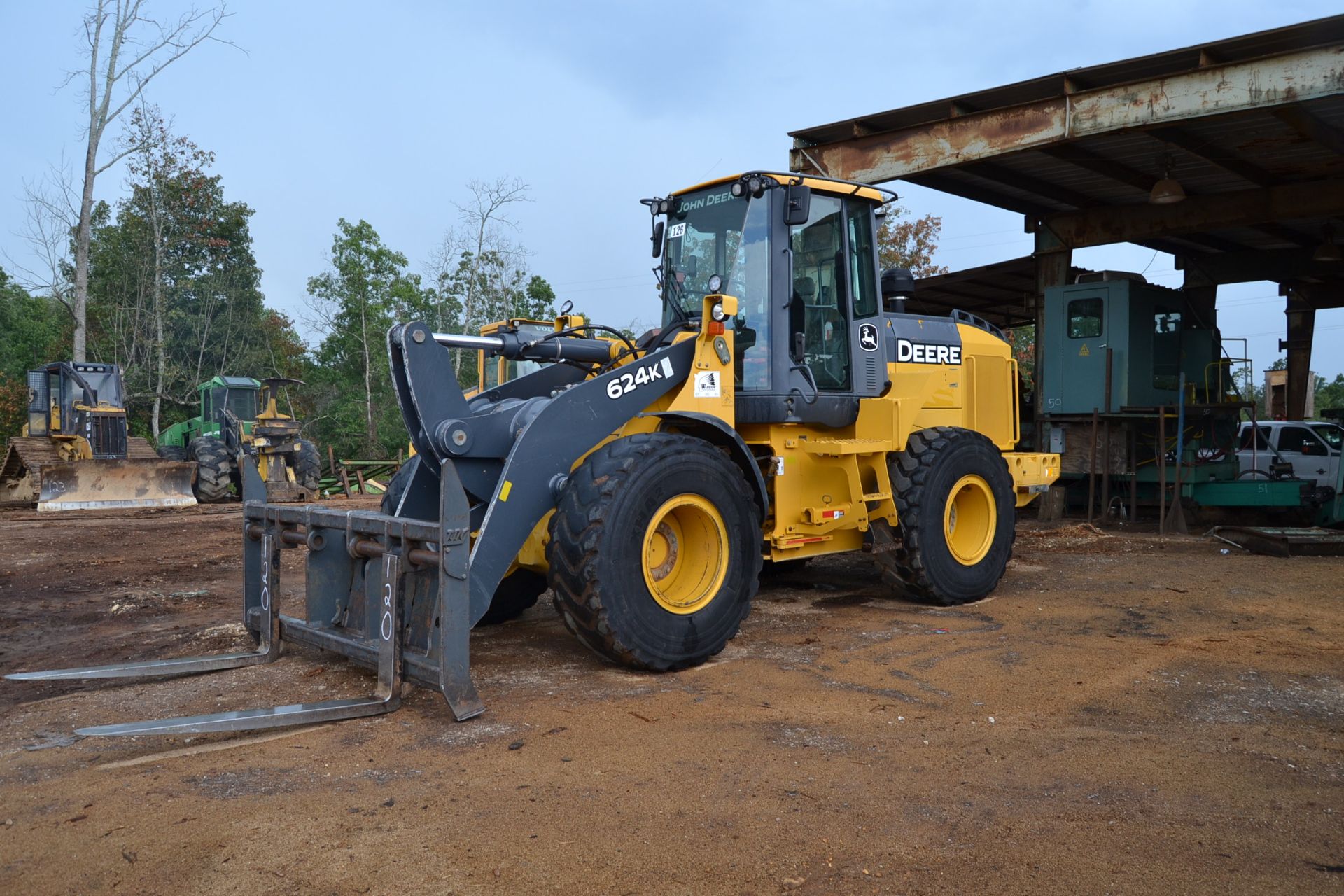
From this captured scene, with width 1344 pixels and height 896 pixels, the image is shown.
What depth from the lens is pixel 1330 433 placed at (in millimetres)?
16016

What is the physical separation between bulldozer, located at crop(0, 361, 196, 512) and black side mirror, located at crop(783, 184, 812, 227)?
50.0 feet

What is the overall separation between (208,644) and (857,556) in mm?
6329

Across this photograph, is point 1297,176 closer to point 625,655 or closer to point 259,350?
point 625,655

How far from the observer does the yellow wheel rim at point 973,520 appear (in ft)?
26.0

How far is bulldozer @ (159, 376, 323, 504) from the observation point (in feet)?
64.6

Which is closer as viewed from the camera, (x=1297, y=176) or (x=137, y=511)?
(x=1297, y=176)

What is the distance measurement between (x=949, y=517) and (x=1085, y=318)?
26.8ft

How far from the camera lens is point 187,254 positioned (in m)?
31.1

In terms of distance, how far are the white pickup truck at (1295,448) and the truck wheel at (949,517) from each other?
9.45 m

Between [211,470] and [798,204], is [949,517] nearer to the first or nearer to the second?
[798,204]

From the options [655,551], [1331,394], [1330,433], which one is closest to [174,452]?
[655,551]

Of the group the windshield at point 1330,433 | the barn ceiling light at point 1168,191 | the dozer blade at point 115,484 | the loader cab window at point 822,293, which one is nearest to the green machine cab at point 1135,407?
the windshield at point 1330,433

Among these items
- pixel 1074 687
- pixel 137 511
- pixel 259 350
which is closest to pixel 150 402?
pixel 259 350

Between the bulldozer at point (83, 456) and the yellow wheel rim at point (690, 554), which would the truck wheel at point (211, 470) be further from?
the yellow wheel rim at point (690, 554)
